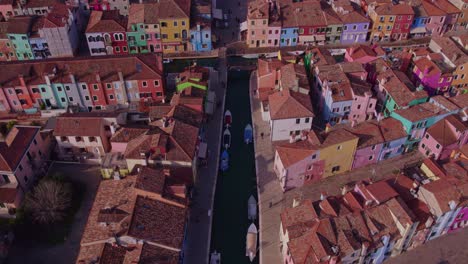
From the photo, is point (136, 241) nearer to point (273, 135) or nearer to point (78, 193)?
point (78, 193)

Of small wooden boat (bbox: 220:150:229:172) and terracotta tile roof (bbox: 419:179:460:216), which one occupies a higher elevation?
terracotta tile roof (bbox: 419:179:460:216)

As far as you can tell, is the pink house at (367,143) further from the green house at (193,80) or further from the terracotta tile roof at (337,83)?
the green house at (193,80)

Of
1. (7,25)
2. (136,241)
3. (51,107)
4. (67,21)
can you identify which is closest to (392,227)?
(136,241)

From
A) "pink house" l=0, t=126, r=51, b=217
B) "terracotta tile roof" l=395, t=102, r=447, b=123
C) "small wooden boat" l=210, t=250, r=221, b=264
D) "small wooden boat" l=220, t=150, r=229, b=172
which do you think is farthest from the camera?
"small wooden boat" l=220, t=150, r=229, b=172

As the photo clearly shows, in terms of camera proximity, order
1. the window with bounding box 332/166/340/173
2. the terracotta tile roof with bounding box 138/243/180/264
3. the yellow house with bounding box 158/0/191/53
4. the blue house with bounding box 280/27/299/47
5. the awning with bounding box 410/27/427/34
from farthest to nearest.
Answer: the awning with bounding box 410/27/427/34, the blue house with bounding box 280/27/299/47, the yellow house with bounding box 158/0/191/53, the window with bounding box 332/166/340/173, the terracotta tile roof with bounding box 138/243/180/264

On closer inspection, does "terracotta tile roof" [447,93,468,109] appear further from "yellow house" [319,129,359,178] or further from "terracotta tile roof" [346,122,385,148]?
"yellow house" [319,129,359,178]

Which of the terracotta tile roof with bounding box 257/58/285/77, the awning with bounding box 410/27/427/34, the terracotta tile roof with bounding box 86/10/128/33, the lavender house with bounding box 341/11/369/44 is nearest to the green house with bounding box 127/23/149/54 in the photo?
the terracotta tile roof with bounding box 86/10/128/33
